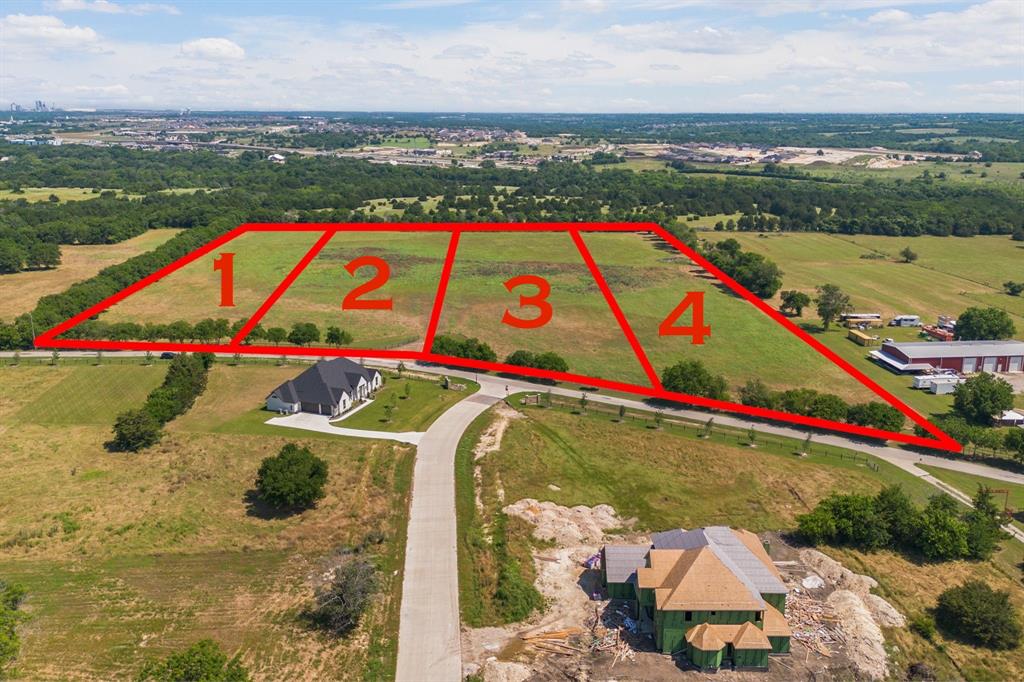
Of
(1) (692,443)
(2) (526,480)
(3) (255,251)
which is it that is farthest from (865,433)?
(3) (255,251)

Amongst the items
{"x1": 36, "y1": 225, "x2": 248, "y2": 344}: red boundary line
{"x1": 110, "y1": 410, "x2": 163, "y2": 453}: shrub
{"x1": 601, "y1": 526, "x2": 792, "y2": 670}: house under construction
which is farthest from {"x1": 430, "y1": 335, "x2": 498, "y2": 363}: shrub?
A: {"x1": 36, "y1": 225, "x2": 248, "y2": 344}: red boundary line

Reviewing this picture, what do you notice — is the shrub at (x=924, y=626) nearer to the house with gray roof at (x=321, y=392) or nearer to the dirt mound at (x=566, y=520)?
the dirt mound at (x=566, y=520)

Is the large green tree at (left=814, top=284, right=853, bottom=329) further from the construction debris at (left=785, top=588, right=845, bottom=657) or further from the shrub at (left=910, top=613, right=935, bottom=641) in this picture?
the construction debris at (left=785, top=588, right=845, bottom=657)

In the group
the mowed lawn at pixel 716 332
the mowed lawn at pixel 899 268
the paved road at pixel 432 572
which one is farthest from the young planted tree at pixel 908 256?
the paved road at pixel 432 572

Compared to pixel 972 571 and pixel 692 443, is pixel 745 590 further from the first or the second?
pixel 692 443

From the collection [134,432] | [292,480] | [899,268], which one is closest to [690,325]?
[899,268]

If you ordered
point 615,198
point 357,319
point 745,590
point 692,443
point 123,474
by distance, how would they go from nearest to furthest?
point 745,590
point 123,474
point 692,443
point 357,319
point 615,198
